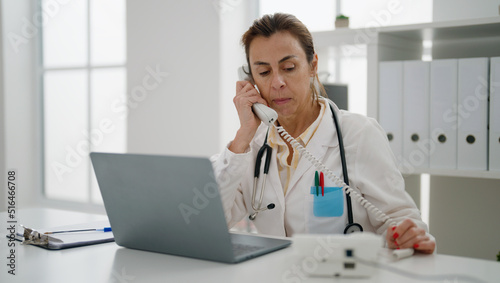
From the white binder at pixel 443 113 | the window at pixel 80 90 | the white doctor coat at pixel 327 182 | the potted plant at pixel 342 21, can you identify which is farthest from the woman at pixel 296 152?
the window at pixel 80 90

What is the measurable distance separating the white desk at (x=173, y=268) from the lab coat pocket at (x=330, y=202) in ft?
1.22

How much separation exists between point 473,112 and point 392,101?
312 mm

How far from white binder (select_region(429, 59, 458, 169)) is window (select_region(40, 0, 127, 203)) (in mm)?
2550

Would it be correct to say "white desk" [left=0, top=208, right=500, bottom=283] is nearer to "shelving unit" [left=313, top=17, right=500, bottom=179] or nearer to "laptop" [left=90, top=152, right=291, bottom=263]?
"laptop" [left=90, top=152, right=291, bottom=263]

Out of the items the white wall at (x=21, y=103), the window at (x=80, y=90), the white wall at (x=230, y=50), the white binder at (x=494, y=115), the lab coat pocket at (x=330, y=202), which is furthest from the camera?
the white wall at (x=21, y=103)

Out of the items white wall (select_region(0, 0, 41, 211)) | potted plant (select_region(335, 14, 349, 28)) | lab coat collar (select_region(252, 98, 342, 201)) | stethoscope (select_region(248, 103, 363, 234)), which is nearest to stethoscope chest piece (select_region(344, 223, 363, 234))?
stethoscope (select_region(248, 103, 363, 234))

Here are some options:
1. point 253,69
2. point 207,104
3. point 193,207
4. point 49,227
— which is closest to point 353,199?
point 253,69

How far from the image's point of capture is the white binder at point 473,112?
189 cm

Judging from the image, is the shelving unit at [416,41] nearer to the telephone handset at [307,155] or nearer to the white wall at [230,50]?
the telephone handset at [307,155]

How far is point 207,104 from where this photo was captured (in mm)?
3238

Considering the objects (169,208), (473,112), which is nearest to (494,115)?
(473,112)

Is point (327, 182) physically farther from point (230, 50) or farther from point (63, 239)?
point (230, 50)

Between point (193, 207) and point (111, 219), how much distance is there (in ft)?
1.04

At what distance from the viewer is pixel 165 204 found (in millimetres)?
1094
